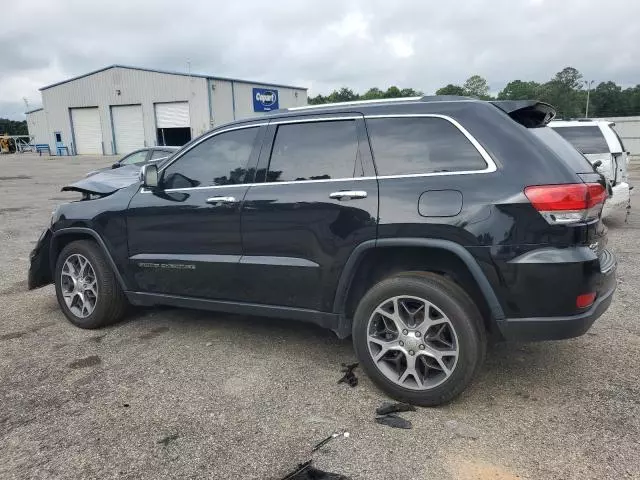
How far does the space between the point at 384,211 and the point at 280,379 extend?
4.64 feet

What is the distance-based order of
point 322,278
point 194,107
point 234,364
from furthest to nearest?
point 194,107 < point 234,364 < point 322,278

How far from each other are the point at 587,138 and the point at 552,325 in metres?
6.96

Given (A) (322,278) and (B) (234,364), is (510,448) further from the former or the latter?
(B) (234,364)

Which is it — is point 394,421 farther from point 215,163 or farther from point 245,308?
point 215,163

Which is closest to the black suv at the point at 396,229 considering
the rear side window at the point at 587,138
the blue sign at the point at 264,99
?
the rear side window at the point at 587,138

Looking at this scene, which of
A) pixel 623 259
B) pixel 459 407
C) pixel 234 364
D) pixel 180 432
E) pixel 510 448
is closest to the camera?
pixel 510 448

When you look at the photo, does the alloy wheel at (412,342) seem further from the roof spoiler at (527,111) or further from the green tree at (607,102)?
the green tree at (607,102)

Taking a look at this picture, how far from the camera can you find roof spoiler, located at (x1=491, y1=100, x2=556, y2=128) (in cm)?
335

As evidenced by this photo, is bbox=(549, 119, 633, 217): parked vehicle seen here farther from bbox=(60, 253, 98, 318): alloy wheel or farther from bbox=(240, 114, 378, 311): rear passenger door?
bbox=(60, 253, 98, 318): alloy wheel

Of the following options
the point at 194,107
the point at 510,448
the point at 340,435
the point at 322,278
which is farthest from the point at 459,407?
the point at 194,107

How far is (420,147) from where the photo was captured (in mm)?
3359

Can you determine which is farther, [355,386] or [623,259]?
[623,259]

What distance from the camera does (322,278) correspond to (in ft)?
11.7

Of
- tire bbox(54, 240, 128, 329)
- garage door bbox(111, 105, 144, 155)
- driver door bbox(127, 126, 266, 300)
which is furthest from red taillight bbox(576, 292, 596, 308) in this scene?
garage door bbox(111, 105, 144, 155)
